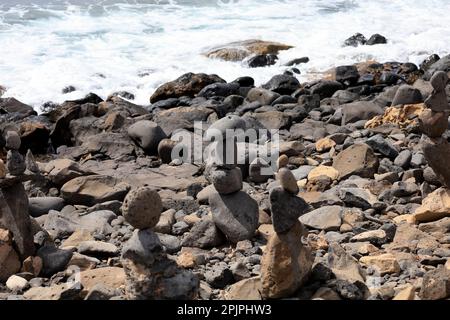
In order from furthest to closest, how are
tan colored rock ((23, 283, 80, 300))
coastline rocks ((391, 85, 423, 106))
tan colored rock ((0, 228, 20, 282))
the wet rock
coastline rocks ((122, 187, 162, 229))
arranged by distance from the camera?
coastline rocks ((391, 85, 423, 106))
tan colored rock ((0, 228, 20, 282))
tan colored rock ((23, 283, 80, 300))
the wet rock
coastline rocks ((122, 187, 162, 229))

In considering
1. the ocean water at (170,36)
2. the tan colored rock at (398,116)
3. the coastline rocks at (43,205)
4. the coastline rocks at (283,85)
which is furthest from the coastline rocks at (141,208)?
the ocean water at (170,36)

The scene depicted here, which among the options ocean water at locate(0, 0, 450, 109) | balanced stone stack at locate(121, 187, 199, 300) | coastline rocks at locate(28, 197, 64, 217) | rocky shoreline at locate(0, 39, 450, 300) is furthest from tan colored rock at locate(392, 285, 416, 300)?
ocean water at locate(0, 0, 450, 109)

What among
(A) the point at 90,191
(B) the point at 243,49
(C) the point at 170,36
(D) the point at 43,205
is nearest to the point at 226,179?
(A) the point at 90,191

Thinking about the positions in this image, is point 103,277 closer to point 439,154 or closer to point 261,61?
point 439,154

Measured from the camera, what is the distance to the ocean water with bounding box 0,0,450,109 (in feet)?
57.9

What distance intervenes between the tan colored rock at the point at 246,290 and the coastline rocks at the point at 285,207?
1.96 ft

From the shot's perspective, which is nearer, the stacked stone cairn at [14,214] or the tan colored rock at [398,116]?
the stacked stone cairn at [14,214]

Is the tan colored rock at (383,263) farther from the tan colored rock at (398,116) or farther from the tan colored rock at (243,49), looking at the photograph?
the tan colored rock at (243,49)

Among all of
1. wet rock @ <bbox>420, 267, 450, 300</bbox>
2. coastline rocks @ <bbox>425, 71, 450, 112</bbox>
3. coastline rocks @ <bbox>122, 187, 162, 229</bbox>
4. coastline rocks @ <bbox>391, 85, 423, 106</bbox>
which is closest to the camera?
coastline rocks @ <bbox>122, 187, 162, 229</bbox>

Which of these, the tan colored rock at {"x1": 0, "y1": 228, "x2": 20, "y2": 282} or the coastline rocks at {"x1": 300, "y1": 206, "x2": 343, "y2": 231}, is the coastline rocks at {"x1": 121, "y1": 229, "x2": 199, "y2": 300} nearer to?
the tan colored rock at {"x1": 0, "y1": 228, "x2": 20, "y2": 282}

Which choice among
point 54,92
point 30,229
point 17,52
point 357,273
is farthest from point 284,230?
point 17,52

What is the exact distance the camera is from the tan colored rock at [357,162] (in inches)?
351

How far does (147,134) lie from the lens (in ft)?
37.4

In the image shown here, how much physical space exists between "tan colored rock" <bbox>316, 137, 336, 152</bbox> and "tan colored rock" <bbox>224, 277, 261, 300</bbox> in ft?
16.9
